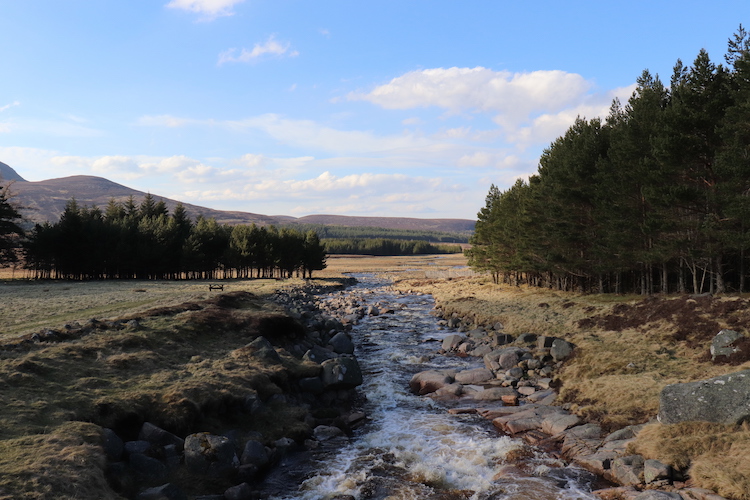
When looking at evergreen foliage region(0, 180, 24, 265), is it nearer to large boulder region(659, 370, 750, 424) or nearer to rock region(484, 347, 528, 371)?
rock region(484, 347, 528, 371)

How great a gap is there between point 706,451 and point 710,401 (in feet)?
5.88

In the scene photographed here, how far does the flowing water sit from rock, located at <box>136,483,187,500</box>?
2386 mm

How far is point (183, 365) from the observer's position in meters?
17.5

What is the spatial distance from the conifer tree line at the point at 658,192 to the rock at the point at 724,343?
299 inches

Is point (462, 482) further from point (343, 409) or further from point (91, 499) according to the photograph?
point (91, 499)

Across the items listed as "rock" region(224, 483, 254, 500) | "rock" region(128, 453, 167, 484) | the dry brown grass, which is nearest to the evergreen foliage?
the dry brown grass

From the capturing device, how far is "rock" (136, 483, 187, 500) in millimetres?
9875

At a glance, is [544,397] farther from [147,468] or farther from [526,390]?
[147,468]

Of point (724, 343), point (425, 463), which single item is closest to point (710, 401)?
point (724, 343)

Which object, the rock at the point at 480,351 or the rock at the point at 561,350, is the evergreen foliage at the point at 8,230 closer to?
the rock at the point at 480,351

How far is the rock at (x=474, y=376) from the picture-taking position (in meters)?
21.1

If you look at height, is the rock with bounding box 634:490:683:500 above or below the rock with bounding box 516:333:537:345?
below

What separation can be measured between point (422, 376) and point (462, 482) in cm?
Answer: 898

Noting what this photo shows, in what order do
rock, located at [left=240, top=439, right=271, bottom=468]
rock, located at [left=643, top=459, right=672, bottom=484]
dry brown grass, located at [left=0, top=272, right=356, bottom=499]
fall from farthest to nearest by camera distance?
rock, located at [left=240, top=439, right=271, bottom=468] < rock, located at [left=643, top=459, right=672, bottom=484] < dry brown grass, located at [left=0, top=272, right=356, bottom=499]
